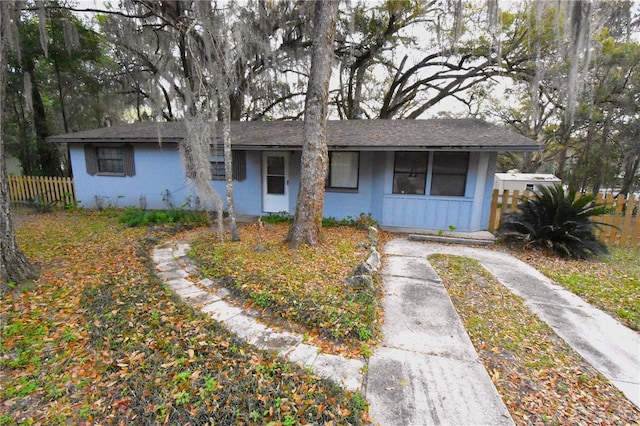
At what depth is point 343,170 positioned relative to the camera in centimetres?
764

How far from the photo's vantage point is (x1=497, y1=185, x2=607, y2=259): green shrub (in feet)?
17.3

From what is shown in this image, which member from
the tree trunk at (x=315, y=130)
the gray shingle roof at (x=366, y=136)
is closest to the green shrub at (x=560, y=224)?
the gray shingle roof at (x=366, y=136)

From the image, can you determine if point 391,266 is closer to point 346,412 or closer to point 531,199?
point 346,412

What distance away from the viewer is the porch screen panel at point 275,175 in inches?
318

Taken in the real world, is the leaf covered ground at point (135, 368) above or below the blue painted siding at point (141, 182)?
below

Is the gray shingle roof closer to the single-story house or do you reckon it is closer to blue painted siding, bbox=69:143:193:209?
the single-story house

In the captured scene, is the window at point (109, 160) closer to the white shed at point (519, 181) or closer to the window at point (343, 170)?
the window at point (343, 170)

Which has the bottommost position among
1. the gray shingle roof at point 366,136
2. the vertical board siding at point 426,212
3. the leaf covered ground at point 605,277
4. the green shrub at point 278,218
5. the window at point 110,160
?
the leaf covered ground at point 605,277

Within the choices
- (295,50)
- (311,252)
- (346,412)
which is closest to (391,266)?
(311,252)

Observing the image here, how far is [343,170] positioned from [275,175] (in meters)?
1.98

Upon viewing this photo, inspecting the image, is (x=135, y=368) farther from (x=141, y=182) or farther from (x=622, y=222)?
(x=622, y=222)

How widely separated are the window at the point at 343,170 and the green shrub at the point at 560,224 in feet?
12.0

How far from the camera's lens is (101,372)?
221cm

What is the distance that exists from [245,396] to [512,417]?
1.81 m
